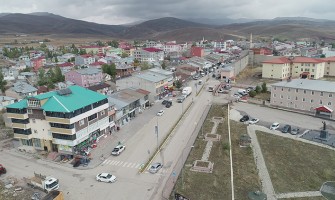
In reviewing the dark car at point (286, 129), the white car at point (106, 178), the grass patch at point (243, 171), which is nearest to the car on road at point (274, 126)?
the dark car at point (286, 129)

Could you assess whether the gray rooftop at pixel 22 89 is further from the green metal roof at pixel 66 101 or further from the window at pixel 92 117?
the window at pixel 92 117

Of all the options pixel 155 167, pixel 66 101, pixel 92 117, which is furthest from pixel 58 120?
pixel 155 167

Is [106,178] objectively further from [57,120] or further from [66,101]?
[66,101]

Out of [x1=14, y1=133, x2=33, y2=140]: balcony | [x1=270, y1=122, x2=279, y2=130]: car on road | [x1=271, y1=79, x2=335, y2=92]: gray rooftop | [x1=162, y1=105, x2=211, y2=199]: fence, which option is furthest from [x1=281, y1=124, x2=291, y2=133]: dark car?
[x1=14, y1=133, x2=33, y2=140]: balcony

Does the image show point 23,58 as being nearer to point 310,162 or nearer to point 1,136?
point 1,136

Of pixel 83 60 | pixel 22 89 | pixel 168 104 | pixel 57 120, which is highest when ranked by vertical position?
pixel 83 60

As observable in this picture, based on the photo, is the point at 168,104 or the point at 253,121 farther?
the point at 168,104
